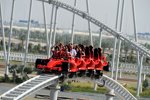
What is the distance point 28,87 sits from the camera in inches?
852

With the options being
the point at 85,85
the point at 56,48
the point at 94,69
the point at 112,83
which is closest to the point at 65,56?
the point at 56,48

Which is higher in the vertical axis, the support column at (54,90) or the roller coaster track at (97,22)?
the roller coaster track at (97,22)

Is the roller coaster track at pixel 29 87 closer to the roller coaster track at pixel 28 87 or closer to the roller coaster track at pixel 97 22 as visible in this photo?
the roller coaster track at pixel 28 87

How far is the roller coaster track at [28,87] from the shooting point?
20516 millimetres

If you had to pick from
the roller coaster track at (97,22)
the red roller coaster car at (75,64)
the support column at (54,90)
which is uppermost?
the roller coaster track at (97,22)

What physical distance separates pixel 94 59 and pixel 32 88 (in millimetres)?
5916

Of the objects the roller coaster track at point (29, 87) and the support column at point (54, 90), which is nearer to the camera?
the roller coaster track at point (29, 87)

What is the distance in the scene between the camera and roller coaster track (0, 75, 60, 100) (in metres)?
20.5

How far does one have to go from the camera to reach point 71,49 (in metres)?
25.3

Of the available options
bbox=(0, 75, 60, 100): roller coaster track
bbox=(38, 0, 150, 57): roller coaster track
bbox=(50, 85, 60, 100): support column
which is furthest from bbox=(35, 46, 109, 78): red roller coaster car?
bbox=(38, 0, 150, 57): roller coaster track

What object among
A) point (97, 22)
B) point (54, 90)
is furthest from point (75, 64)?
point (97, 22)

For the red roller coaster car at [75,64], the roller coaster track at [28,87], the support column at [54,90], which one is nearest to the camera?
the roller coaster track at [28,87]

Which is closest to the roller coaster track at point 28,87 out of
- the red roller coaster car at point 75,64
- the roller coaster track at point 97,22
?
the red roller coaster car at point 75,64

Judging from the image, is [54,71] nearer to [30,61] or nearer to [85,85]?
[85,85]
